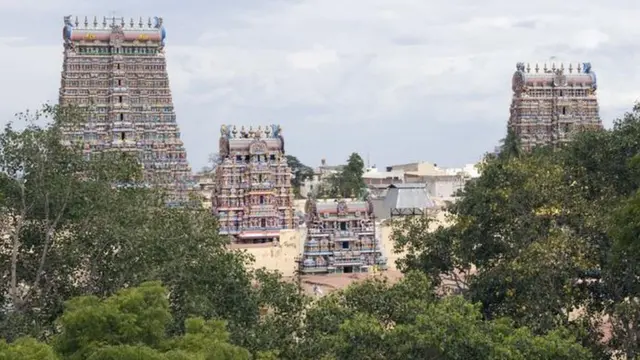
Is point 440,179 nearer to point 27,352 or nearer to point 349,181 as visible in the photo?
point 349,181

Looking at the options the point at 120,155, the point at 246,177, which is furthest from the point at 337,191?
the point at 120,155

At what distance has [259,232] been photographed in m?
52.4

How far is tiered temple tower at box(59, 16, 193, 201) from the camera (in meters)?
49.9

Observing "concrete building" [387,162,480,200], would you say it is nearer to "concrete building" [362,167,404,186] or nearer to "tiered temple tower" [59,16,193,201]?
"concrete building" [362,167,404,186]

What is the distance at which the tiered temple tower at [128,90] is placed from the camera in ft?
164

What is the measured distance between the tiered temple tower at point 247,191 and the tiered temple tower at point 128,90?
2.09 m

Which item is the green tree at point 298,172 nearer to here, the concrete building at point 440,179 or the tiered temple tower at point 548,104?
the concrete building at point 440,179

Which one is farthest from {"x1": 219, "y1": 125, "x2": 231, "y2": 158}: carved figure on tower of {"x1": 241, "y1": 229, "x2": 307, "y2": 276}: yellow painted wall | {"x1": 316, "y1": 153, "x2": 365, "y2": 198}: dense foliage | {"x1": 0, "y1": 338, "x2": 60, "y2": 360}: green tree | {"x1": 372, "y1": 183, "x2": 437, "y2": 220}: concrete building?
{"x1": 0, "y1": 338, "x2": 60, "y2": 360}: green tree

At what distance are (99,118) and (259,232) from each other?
978 centimetres

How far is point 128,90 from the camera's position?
165ft

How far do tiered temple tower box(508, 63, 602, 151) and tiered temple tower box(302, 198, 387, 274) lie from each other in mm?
17196

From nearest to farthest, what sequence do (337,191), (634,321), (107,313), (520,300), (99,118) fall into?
(107,313), (634,321), (520,300), (99,118), (337,191)

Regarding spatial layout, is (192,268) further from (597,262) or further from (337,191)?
(337,191)

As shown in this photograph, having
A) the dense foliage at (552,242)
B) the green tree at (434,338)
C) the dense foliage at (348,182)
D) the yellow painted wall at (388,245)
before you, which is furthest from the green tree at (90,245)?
the dense foliage at (348,182)
